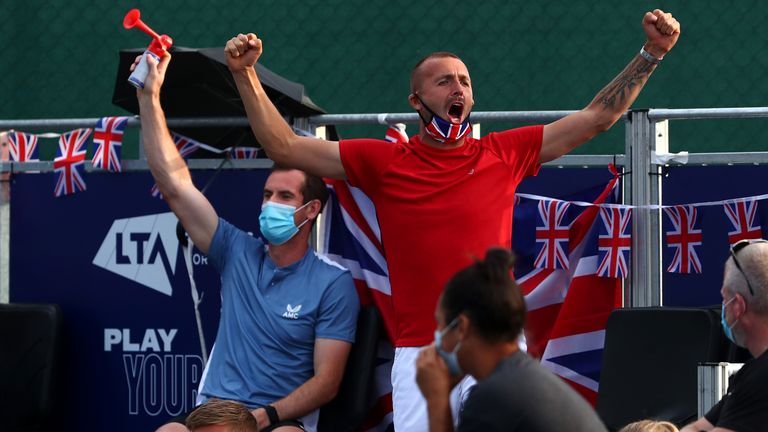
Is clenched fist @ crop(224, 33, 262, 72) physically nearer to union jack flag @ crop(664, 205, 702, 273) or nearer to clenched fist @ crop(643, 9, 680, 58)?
clenched fist @ crop(643, 9, 680, 58)

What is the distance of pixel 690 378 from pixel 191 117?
249 cm

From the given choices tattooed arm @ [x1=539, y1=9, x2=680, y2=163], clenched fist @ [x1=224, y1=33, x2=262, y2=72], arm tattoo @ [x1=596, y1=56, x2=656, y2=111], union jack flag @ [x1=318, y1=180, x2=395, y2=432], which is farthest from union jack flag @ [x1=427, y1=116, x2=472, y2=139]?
union jack flag @ [x1=318, y1=180, x2=395, y2=432]

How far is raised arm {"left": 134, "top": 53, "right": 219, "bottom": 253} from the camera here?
5352 mm

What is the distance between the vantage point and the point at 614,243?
5234mm

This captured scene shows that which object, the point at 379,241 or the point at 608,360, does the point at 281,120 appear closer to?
the point at 379,241

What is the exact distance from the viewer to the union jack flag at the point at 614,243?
17.1 ft

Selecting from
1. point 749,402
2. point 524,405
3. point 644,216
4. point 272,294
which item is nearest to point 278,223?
point 272,294

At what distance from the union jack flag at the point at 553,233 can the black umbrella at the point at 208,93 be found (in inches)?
43.1

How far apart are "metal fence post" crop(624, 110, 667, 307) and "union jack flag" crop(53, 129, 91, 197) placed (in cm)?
247

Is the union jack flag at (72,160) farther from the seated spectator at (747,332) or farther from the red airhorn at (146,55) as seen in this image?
the seated spectator at (747,332)

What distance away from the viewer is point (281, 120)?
482 cm

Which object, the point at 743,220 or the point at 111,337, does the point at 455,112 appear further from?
the point at 111,337

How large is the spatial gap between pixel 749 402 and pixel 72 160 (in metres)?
3.49

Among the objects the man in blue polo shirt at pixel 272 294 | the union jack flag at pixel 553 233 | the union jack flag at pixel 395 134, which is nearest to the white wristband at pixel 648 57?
the union jack flag at pixel 553 233
